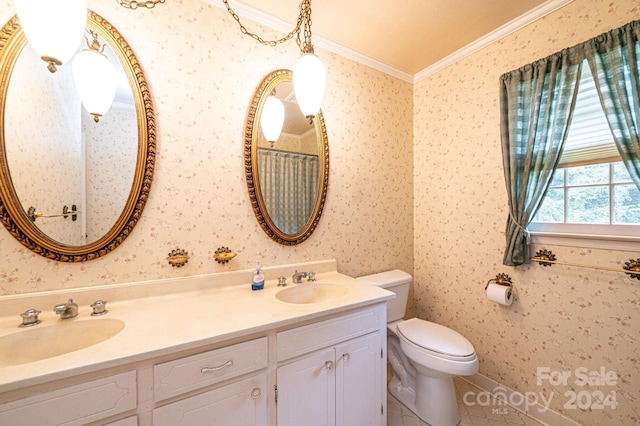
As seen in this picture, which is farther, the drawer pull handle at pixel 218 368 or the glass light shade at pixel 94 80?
the glass light shade at pixel 94 80

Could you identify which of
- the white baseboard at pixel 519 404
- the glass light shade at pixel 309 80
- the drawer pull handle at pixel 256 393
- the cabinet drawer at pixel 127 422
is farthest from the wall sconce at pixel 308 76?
the white baseboard at pixel 519 404

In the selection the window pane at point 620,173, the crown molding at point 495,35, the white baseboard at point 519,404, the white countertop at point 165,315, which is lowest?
the white baseboard at point 519,404

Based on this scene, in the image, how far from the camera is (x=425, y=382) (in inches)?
60.5

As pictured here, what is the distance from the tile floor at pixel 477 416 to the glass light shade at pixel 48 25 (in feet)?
7.79

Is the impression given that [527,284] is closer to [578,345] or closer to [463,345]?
[578,345]

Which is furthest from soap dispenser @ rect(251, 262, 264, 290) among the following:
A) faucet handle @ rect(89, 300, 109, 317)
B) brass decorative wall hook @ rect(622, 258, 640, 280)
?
brass decorative wall hook @ rect(622, 258, 640, 280)

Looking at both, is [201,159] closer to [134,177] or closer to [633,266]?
[134,177]

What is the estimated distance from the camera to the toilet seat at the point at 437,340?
138cm

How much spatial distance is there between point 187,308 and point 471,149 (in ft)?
6.91

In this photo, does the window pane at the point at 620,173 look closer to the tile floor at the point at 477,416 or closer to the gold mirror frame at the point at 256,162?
the tile floor at the point at 477,416

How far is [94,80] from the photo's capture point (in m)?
1.07

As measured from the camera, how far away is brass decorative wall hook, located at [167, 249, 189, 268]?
126cm

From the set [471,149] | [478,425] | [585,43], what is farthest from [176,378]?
[585,43]

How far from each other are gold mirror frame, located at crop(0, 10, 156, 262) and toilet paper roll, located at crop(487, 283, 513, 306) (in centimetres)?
215
